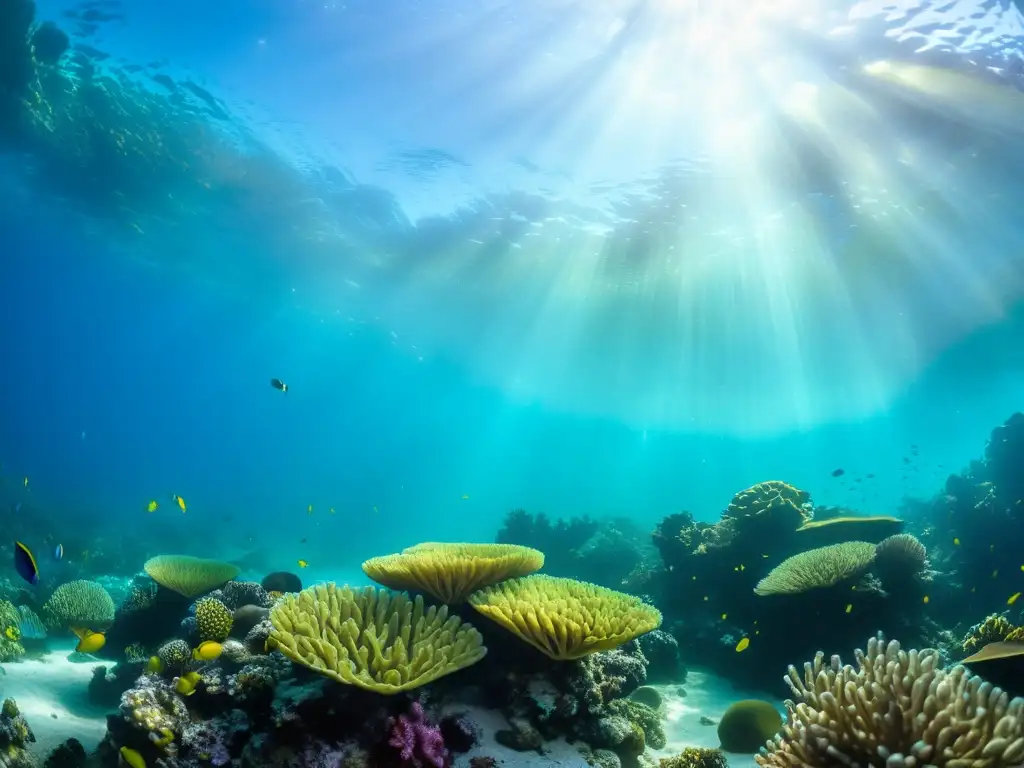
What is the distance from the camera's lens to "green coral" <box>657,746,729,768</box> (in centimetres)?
498

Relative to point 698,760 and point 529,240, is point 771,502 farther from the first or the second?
point 529,240

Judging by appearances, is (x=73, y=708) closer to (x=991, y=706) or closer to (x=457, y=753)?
(x=457, y=753)

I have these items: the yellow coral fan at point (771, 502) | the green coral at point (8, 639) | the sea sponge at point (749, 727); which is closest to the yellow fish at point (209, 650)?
the green coral at point (8, 639)

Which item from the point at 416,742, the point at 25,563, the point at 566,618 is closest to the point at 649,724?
the point at 566,618

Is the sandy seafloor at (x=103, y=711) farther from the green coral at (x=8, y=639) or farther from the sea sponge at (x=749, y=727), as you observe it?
the green coral at (x=8, y=639)

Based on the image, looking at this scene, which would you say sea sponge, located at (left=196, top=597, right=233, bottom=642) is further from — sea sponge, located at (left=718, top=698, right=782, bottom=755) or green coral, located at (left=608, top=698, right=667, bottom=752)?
sea sponge, located at (left=718, top=698, right=782, bottom=755)

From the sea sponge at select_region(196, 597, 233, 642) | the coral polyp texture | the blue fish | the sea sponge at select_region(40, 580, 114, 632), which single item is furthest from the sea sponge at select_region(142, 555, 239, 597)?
the coral polyp texture

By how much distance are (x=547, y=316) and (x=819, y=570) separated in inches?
1120

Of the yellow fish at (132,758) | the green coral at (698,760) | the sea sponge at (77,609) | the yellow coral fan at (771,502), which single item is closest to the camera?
the yellow fish at (132,758)

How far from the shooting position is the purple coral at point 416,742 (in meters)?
3.76

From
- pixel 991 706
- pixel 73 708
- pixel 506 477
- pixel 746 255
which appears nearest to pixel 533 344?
pixel 746 255

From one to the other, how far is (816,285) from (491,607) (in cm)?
2636

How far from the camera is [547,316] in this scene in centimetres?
3562

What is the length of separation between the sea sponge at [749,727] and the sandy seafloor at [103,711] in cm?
15
